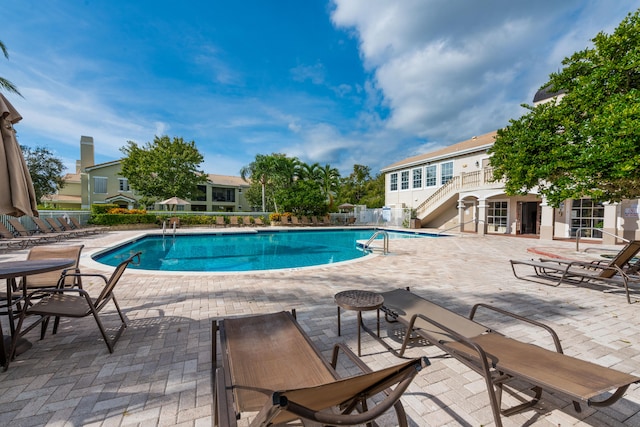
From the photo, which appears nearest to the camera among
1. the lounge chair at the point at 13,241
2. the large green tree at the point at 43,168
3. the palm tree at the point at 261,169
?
the lounge chair at the point at 13,241

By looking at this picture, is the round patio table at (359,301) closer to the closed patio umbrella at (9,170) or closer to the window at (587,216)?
the closed patio umbrella at (9,170)

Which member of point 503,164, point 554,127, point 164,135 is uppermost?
point 164,135

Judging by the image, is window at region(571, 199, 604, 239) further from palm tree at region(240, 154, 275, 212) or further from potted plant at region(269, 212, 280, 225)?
palm tree at region(240, 154, 275, 212)

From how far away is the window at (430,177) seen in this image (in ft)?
76.3

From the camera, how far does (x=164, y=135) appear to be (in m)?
26.6

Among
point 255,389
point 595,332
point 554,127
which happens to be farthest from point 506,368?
point 554,127

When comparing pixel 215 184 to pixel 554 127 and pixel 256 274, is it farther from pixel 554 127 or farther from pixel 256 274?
pixel 554 127

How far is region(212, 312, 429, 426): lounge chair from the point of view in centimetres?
111

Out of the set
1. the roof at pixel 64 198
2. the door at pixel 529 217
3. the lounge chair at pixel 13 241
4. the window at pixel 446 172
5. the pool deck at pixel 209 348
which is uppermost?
the window at pixel 446 172

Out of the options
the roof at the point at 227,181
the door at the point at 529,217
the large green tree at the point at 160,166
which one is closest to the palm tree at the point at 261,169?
the large green tree at the point at 160,166

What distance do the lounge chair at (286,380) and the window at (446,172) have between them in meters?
22.5

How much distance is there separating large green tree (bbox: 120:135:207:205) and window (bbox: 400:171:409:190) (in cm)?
2096

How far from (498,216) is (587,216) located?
498cm

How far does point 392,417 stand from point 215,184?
3953cm
